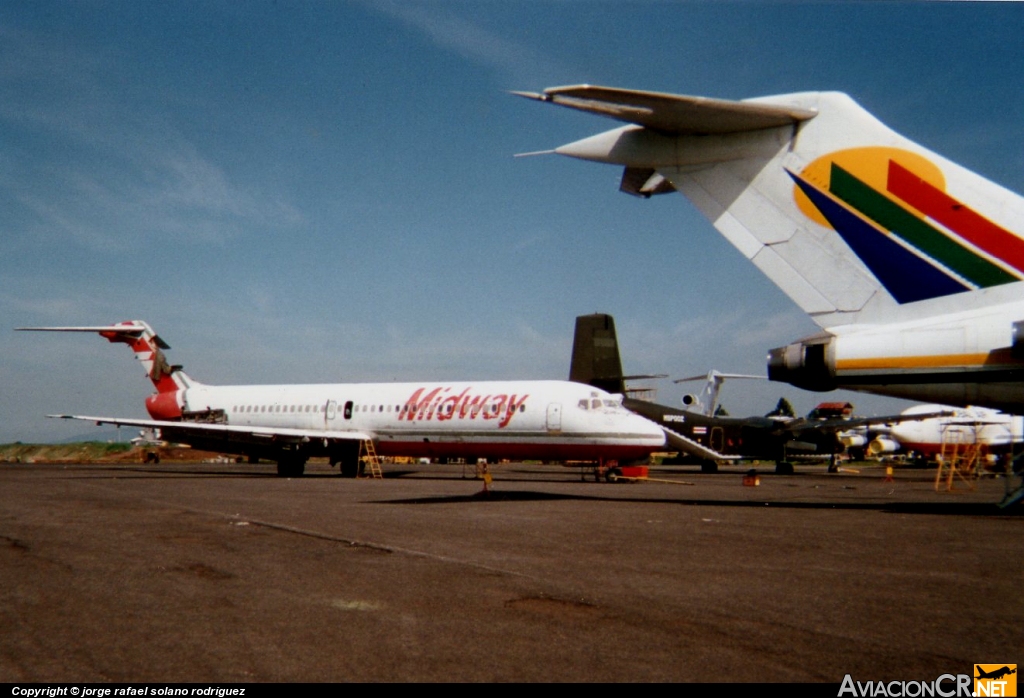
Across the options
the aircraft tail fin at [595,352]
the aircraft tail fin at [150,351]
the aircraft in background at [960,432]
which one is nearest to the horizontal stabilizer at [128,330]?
the aircraft tail fin at [150,351]

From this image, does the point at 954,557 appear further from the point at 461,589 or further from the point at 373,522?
the point at 373,522

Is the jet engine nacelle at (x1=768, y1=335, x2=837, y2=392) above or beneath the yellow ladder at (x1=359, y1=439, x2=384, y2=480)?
above

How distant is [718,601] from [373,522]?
627cm

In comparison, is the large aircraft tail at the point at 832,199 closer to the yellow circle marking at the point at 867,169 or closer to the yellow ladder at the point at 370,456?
the yellow circle marking at the point at 867,169

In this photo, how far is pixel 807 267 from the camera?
10.3 meters

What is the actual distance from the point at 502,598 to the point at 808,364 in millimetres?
6807

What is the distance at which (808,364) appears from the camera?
1097cm

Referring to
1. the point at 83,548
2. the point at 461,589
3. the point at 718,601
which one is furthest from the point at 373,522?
the point at 718,601

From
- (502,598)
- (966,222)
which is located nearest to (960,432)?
(966,222)

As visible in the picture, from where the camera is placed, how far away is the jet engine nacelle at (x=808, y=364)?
1077 centimetres

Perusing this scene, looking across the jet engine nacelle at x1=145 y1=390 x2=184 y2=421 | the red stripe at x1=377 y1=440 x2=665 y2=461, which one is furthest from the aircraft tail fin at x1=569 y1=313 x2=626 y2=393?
the jet engine nacelle at x1=145 y1=390 x2=184 y2=421

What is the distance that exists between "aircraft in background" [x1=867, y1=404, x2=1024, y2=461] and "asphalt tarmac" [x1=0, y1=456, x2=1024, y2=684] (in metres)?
34.7

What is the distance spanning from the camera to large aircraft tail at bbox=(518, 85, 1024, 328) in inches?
389

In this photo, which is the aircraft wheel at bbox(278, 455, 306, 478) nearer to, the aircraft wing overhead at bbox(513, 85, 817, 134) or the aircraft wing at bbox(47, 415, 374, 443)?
the aircraft wing at bbox(47, 415, 374, 443)
